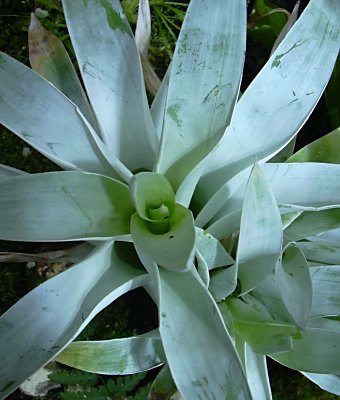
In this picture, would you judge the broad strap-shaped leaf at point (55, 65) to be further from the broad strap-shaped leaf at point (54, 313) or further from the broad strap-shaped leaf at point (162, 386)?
the broad strap-shaped leaf at point (162, 386)

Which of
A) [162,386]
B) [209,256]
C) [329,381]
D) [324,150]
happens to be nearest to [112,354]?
[162,386]

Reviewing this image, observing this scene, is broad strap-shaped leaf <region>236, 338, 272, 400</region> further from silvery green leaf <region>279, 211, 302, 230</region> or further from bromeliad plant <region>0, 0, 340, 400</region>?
silvery green leaf <region>279, 211, 302, 230</region>

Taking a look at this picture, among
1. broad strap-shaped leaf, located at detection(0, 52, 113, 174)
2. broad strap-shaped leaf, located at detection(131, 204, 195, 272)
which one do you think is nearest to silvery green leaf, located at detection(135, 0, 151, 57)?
broad strap-shaped leaf, located at detection(0, 52, 113, 174)

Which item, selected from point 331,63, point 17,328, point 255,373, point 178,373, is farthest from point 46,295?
point 331,63

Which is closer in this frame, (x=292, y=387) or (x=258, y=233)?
(x=258, y=233)

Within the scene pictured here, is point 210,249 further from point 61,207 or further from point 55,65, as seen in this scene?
point 55,65

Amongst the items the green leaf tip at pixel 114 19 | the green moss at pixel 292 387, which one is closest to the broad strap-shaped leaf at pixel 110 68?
the green leaf tip at pixel 114 19
